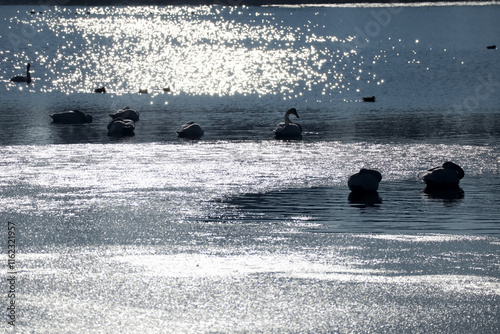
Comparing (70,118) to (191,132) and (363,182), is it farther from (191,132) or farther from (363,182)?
(363,182)

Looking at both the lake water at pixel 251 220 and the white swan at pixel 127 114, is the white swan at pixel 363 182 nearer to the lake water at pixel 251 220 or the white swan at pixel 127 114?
the lake water at pixel 251 220

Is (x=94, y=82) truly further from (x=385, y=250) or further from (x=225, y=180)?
(x=385, y=250)

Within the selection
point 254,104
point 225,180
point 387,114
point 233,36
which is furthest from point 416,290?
point 233,36

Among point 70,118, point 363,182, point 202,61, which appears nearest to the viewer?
point 363,182

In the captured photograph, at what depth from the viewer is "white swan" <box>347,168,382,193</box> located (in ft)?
70.8

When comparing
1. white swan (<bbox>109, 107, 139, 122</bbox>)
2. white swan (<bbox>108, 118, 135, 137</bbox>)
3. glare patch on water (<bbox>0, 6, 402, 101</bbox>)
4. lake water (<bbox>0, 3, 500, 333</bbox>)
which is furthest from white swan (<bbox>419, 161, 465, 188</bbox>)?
glare patch on water (<bbox>0, 6, 402, 101</bbox>)

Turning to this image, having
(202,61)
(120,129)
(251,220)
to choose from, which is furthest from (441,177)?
(202,61)

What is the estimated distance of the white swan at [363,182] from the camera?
21.6 m

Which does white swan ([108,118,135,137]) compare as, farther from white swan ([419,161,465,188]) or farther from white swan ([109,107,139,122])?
white swan ([419,161,465,188])

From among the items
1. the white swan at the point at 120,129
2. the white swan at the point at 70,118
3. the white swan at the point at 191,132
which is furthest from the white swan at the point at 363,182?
the white swan at the point at 70,118

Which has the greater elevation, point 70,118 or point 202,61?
point 202,61

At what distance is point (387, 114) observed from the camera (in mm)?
43375

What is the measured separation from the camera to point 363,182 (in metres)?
21.6

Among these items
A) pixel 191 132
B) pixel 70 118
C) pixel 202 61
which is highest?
pixel 202 61
